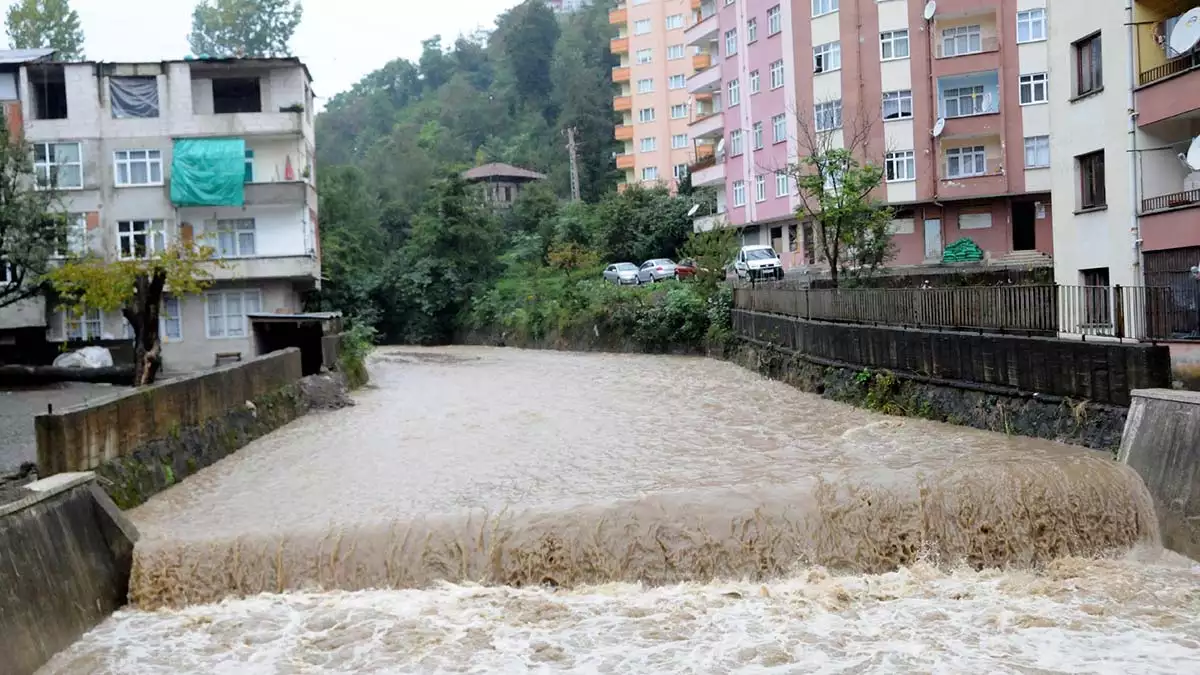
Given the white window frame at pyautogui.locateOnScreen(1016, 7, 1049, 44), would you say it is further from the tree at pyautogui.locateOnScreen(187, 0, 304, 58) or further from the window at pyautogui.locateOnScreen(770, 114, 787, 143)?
the tree at pyautogui.locateOnScreen(187, 0, 304, 58)

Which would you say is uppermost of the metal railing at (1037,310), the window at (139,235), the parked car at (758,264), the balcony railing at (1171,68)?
the balcony railing at (1171,68)

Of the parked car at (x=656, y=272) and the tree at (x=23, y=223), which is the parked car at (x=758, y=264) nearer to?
the parked car at (x=656, y=272)

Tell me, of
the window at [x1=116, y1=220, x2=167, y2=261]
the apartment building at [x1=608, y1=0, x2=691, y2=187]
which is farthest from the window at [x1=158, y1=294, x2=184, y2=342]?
the apartment building at [x1=608, y1=0, x2=691, y2=187]

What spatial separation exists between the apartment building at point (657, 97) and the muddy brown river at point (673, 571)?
201 ft

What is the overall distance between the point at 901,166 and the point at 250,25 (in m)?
51.3

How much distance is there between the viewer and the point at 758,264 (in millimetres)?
42906

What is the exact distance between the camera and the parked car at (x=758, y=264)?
42.4m

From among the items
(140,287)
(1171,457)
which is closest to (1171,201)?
(1171,457)

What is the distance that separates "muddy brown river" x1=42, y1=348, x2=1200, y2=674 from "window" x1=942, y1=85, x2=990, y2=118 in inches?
1163

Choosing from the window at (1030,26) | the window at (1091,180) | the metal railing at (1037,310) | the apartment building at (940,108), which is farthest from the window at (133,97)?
the window at (1030,26)

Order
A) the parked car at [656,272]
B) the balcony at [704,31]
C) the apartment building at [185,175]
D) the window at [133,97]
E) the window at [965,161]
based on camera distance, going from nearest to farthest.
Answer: the apartment building at [185,175], the window at [133,97], the window at [965,161], the parked car at [656,272], the balcony at [704,31]

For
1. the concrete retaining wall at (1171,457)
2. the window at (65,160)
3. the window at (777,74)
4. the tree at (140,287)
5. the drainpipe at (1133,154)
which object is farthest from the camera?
the window at (777,74)

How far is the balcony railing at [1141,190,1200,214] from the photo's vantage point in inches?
810

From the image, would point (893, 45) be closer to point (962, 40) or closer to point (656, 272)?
point (962, 40)
